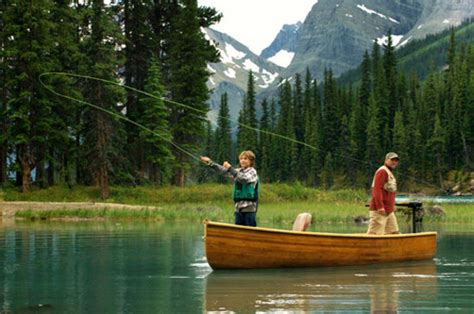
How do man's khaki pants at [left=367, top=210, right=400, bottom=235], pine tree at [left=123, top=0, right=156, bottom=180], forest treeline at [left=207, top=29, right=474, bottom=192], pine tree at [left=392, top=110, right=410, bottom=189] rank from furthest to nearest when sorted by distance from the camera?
pine tree at [left=392, top=110, right=410, bottom=189] → forest treeline at [left=207, top=29, right=474, bottom=192] → pine tree at [left=123, top=0, right=156, bottom=180] → man's khaki pants at [left=367, top=210, right=400, bottom=235]

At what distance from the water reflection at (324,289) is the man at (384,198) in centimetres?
96

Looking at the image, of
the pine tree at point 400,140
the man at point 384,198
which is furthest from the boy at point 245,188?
the pine tree at point 400,140

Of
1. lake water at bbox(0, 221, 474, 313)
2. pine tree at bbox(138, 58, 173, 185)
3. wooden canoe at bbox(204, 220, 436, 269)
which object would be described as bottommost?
lake water at bbox(0, 221, 474, 313)

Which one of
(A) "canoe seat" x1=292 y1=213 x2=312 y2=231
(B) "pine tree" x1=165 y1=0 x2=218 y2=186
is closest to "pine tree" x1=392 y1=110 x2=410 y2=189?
(B) "pine tree" x1=165 y1=0 x2=218 y2=186

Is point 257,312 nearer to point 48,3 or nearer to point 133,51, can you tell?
point 48,3

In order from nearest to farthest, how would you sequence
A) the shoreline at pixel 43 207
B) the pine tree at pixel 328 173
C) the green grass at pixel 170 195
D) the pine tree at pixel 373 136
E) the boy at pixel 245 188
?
the boy at pixel 245 188 < the shoreline at pixel 43 207 < the green grass at pixel 170 195 < the pine tree at pixel 373 136 < the pine tree at pixel 328 173

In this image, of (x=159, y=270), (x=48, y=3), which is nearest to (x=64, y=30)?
(x=48, y=3)

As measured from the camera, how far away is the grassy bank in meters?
30.6

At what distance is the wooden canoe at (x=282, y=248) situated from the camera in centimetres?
1394

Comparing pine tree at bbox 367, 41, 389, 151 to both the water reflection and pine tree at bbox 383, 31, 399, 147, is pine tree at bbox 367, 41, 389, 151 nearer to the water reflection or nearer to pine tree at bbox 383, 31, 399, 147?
pine tree at bbox 383, 31, 399, 147

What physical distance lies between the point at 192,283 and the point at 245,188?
2.84 m

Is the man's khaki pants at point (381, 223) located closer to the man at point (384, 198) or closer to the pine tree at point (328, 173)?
the man at point (384, 198)

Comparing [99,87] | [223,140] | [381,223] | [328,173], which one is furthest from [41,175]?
[223,140]

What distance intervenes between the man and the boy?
8.76 feet
